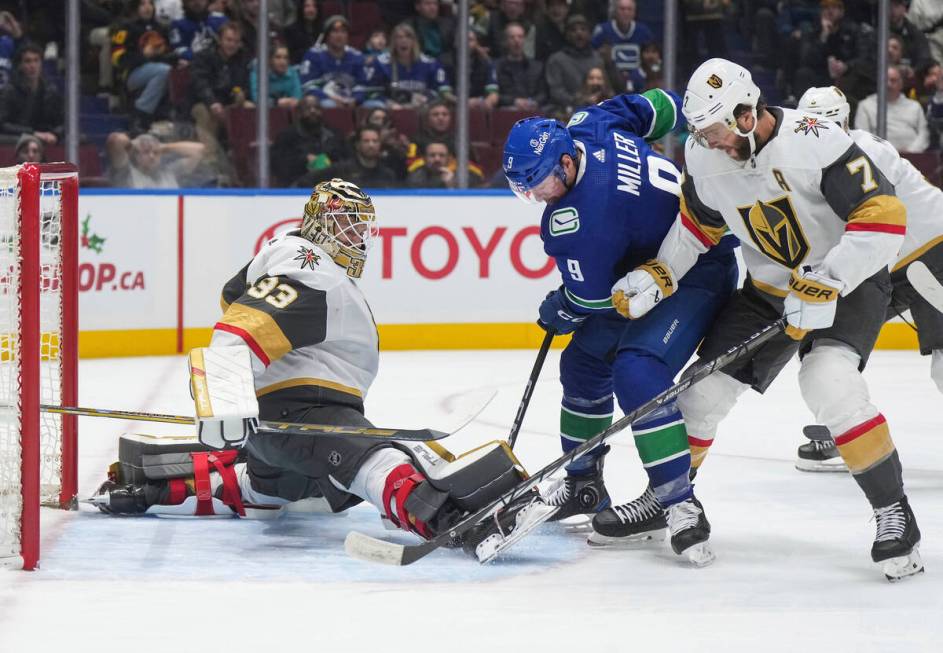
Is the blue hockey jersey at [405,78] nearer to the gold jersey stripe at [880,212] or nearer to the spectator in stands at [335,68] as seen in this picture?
the spectator in stands at [335,68]

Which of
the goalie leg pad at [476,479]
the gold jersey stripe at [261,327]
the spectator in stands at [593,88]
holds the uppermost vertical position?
the spectator in stands at [593,88]

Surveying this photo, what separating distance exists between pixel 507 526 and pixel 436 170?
433cm

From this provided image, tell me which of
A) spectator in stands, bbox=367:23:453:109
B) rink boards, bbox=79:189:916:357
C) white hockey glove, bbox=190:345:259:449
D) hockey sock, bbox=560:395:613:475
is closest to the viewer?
white hockey glove, bbox=190:345:259:449

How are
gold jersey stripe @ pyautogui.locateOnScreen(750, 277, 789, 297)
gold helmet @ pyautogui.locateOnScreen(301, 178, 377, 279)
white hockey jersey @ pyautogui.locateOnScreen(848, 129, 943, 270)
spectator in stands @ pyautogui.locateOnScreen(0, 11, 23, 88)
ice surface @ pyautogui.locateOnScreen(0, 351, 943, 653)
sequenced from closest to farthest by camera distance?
ice surface @ pyautogui.locateOnScreen(0, 351, 943, 653) → gold jersey stripe @ pyautogui.locateOnScreen(750, 277, 789, 297) → gold helmet @ pyautogui.locateOnScreen(301, 178, 377, 279) → white hockey jersey @ pyautogui.locateOnScreen(848, 129, 943, 270) → spectator in stands @ pyautogui.locateOnScreen(0, 11, 23, 88)

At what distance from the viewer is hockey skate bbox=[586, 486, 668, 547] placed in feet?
11.3

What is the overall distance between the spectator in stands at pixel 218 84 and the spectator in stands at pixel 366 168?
539mm

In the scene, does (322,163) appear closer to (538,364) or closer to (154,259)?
(154,259)

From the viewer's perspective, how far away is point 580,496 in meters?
3.66

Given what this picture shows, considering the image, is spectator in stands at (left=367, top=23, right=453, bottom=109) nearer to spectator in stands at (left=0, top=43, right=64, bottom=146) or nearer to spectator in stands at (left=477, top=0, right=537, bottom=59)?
spectator in stands at (left=477, top=0, right=537, bottom=59)

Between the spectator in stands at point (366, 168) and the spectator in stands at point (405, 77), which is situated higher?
the spectator in stands at point (405, 77)

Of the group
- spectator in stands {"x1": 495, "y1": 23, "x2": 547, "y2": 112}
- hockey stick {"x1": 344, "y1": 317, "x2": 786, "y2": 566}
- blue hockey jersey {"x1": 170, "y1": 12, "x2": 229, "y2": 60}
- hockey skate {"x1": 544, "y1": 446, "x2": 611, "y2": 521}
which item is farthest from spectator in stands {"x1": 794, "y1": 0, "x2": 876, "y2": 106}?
hockey stick {"x1": 344, "y1": 317, "x2": 786, "y2": 566}

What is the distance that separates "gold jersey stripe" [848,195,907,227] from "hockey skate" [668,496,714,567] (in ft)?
2.34

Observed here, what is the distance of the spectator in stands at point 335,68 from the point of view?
7441mm

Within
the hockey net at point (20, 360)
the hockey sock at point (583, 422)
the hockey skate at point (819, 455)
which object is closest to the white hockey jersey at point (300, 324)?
the hockey net at point (20, 360)
